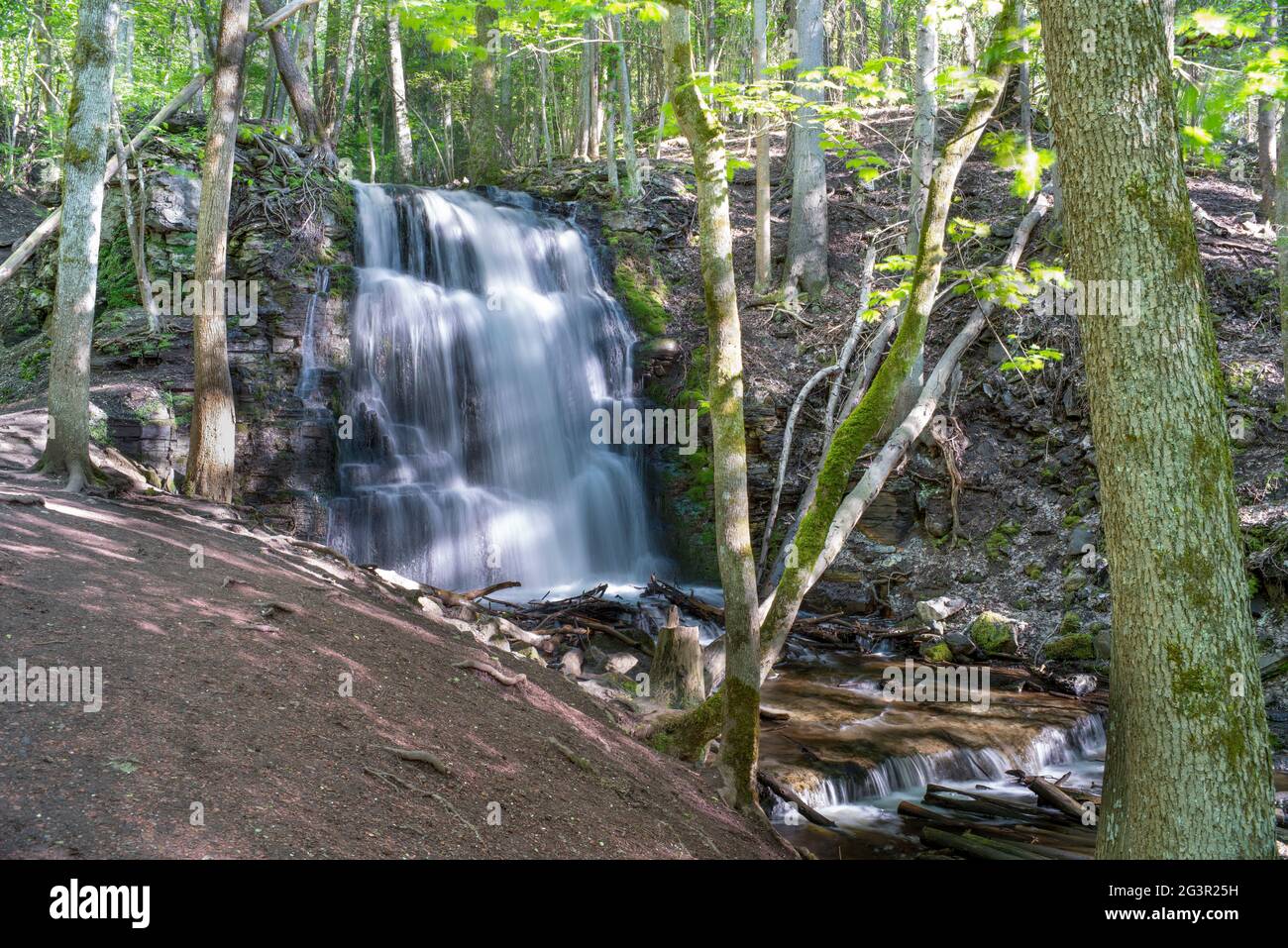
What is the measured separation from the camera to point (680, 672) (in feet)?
26.6

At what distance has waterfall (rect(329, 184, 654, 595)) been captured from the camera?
12.9 meters

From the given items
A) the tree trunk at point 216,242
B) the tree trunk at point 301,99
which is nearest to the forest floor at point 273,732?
the tree trunk at point 216,242

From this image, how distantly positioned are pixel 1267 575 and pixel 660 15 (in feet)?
26.8

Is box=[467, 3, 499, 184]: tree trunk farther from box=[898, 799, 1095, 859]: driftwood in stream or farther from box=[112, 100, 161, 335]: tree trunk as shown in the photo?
box=[898, 799, 1095, 859]: driftwood in stream

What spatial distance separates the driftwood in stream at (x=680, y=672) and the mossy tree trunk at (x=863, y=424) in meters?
1.45

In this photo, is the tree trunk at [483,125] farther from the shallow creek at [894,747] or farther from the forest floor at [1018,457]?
the shallow creek at [894,747]

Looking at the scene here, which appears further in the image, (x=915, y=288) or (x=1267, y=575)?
(x=1267, y=575)

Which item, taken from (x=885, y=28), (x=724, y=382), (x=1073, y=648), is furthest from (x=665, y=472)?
(x=885, y=28)

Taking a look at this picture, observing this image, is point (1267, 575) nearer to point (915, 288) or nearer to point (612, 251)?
point (915, 288)

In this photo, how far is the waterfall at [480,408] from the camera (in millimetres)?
12945

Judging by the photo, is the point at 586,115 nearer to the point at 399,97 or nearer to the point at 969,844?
the point at 399,97

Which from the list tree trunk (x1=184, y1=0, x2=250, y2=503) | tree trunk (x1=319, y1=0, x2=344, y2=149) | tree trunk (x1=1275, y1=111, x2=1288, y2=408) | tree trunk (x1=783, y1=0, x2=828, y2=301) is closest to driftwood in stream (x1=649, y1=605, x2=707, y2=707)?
tree trunk (x1=184, y1=0, x2=250, y2=503)
